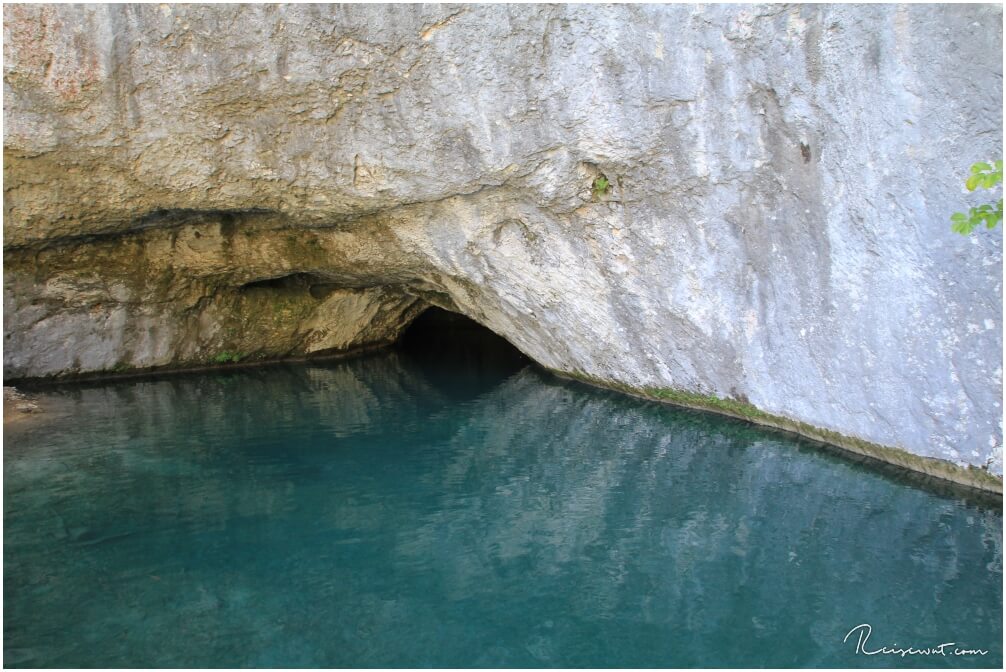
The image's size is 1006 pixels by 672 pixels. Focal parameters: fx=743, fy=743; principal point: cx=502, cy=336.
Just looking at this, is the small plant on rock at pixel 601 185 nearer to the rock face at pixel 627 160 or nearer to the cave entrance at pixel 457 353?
the rock face at pixel 627 160

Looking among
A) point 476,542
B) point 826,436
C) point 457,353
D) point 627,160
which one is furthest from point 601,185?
point 457,353

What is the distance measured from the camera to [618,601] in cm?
553

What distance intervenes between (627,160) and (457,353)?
13119 millimetres

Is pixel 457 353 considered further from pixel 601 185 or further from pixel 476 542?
pixel 476 542

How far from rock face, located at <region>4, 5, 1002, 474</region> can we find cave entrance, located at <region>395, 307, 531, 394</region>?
4.34m

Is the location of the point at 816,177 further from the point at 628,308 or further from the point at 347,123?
the point at 347,123

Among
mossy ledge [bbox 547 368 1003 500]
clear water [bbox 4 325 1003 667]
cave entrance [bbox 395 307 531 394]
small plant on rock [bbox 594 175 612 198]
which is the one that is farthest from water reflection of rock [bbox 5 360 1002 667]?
cave entrance [bbox 395 307 531 394]

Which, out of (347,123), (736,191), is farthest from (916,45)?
(347,123)

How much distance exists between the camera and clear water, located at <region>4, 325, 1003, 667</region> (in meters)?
4.93

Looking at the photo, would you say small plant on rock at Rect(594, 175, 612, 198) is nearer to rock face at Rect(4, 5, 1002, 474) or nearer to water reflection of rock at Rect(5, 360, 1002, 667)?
rock face at Rect(4, 5, 1002, 474)

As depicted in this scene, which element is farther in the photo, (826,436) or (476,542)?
(826,436)

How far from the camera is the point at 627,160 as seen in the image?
9.85 metres

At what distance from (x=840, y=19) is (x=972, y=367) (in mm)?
3870

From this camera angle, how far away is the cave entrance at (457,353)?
1703 cm
